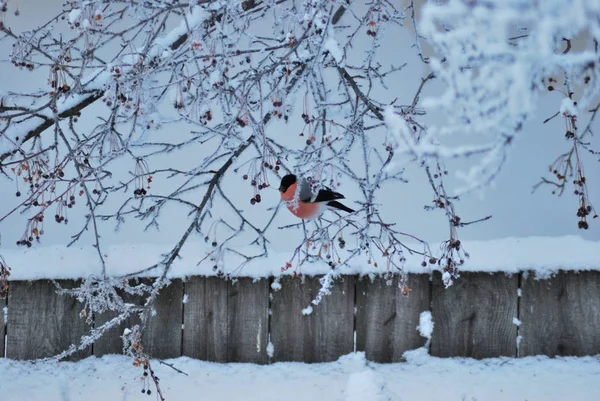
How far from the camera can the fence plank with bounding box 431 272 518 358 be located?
11.5 feet

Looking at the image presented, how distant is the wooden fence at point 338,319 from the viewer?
3.50m

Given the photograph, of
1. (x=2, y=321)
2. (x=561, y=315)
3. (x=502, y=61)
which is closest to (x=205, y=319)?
(x=2, y=321)

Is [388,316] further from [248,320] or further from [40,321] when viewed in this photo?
[40,321]

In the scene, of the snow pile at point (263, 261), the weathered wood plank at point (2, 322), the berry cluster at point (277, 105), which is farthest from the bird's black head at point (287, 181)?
the weathered wood plank at point (2, 322)

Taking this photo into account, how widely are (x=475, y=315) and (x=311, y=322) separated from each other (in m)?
0.88

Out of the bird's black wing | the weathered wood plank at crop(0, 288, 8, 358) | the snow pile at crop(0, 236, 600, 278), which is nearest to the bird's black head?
the bird's black wing

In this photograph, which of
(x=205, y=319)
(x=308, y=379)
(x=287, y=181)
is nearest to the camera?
(x=287, y=181)

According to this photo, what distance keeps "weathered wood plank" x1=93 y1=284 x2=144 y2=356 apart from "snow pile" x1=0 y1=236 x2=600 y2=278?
0.76 ft

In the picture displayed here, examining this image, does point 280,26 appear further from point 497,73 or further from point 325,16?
point 497,73

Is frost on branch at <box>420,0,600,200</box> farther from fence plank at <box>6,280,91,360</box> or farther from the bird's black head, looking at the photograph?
fence plank at <box>6,280,91,360</box>

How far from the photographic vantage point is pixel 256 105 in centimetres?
243

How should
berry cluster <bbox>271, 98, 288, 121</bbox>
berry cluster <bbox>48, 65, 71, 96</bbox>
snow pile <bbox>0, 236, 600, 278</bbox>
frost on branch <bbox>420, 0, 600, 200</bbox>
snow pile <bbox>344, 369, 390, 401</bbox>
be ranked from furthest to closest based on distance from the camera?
1. snow pile <bbox>0, 236, 600, 278</bbox>
2. snow pile <bbox>344, 369, 390, 401</bbox>
3. berry cluster <bbox>48, 65, 71, 96</bbox>
4. berry cluster <bbox>271, 98, 288, 121</bbox>
5. frost on branch <bbox>420, 0, 600, 200</bbox>

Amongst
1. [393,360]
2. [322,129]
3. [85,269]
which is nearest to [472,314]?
[393,360]

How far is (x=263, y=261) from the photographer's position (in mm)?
3473
